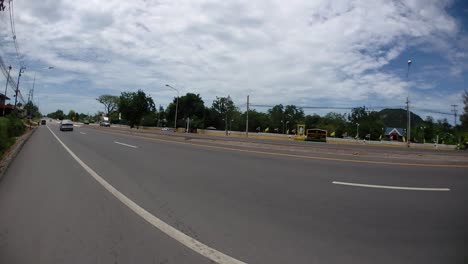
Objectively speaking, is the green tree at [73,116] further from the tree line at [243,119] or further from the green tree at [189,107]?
the green tree at [189,107]

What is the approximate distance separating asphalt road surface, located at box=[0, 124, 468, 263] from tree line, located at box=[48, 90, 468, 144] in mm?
75887

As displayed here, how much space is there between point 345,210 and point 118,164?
8.55m

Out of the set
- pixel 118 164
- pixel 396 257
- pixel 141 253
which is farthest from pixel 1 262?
pixel 118 164

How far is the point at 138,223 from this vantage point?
16.5ft

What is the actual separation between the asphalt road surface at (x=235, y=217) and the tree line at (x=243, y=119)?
75887mm

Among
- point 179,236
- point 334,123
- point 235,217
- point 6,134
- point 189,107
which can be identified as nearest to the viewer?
point 179,236

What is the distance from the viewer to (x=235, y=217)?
534cm

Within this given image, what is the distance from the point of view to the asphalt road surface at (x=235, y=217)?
390 centimetres

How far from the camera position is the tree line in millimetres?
84125

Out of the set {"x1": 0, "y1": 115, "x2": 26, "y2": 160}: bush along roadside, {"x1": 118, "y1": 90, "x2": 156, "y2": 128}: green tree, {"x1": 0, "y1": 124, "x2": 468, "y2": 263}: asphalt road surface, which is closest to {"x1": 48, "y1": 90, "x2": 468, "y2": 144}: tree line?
{"x1": 118, "y1": 90, "x2": 156, "y2": 128}: green tree

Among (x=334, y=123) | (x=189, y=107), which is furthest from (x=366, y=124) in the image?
(x=189, y=107)

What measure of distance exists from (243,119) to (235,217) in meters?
129

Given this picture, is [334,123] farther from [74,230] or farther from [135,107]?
[74,230]

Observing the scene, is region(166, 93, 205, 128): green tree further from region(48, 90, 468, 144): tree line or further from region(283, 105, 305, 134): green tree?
region(283, 105, 305, 134): green tree
